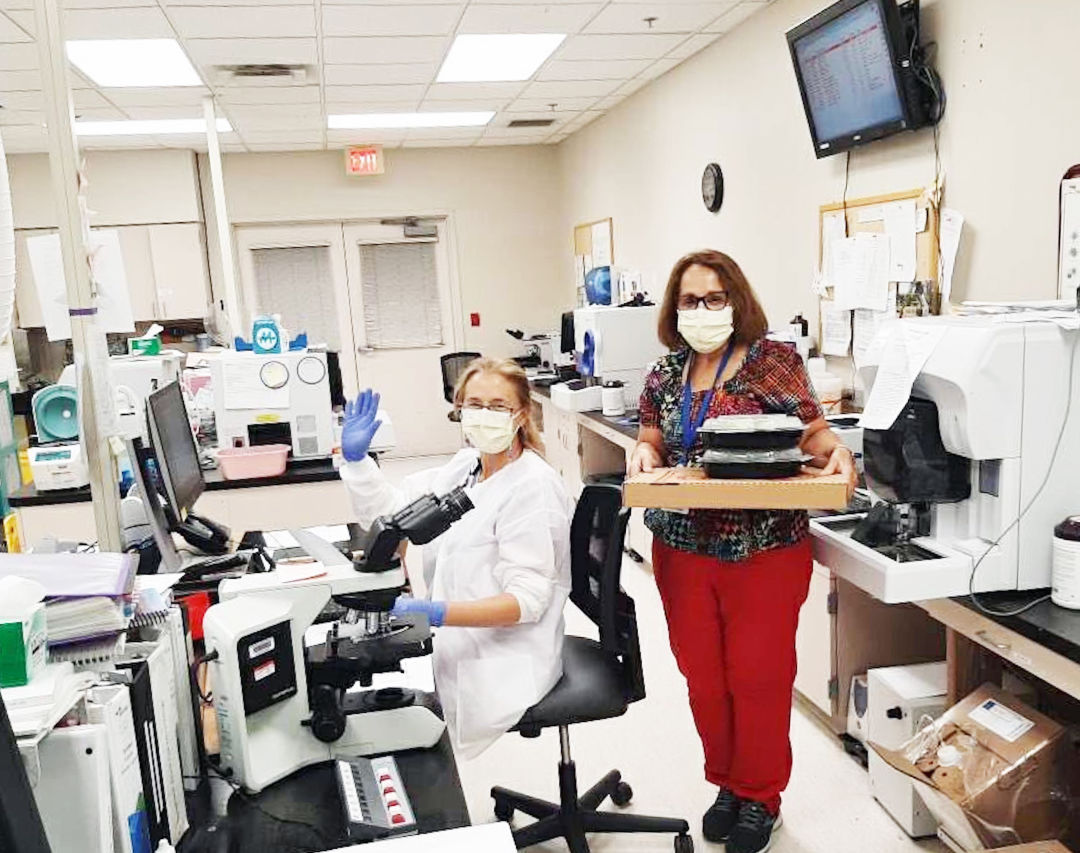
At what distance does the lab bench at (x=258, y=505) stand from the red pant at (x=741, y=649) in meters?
1.73

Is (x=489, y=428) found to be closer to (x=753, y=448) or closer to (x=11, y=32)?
(x=753, y=448)

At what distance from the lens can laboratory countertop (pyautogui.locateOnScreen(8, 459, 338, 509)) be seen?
11.2 ft

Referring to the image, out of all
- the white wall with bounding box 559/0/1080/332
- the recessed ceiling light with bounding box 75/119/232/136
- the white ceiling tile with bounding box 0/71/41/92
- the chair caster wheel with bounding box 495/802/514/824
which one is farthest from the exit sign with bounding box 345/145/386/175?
the chair caster wheel with bounding box 495/802/514/824

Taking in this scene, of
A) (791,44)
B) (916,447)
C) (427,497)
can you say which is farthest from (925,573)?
(791,44)

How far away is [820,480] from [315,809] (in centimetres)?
115

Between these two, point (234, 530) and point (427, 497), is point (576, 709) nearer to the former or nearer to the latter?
point (427, 497)

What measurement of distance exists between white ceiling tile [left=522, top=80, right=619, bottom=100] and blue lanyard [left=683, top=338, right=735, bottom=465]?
362 cm

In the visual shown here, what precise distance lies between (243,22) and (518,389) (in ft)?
8.84

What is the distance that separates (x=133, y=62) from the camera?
436 centimetres

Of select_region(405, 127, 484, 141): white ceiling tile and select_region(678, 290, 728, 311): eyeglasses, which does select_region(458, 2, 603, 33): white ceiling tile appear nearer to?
select_region(678, 290, 728, 311): eyeglasses

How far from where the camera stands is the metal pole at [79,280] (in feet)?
5.17

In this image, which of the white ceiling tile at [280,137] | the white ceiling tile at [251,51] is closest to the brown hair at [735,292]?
the white ceiling tile at [251,51]

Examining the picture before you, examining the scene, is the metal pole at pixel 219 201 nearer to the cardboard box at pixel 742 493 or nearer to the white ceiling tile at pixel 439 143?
the white ceiling tile at pixel 439 143

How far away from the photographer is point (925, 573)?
1748mm
